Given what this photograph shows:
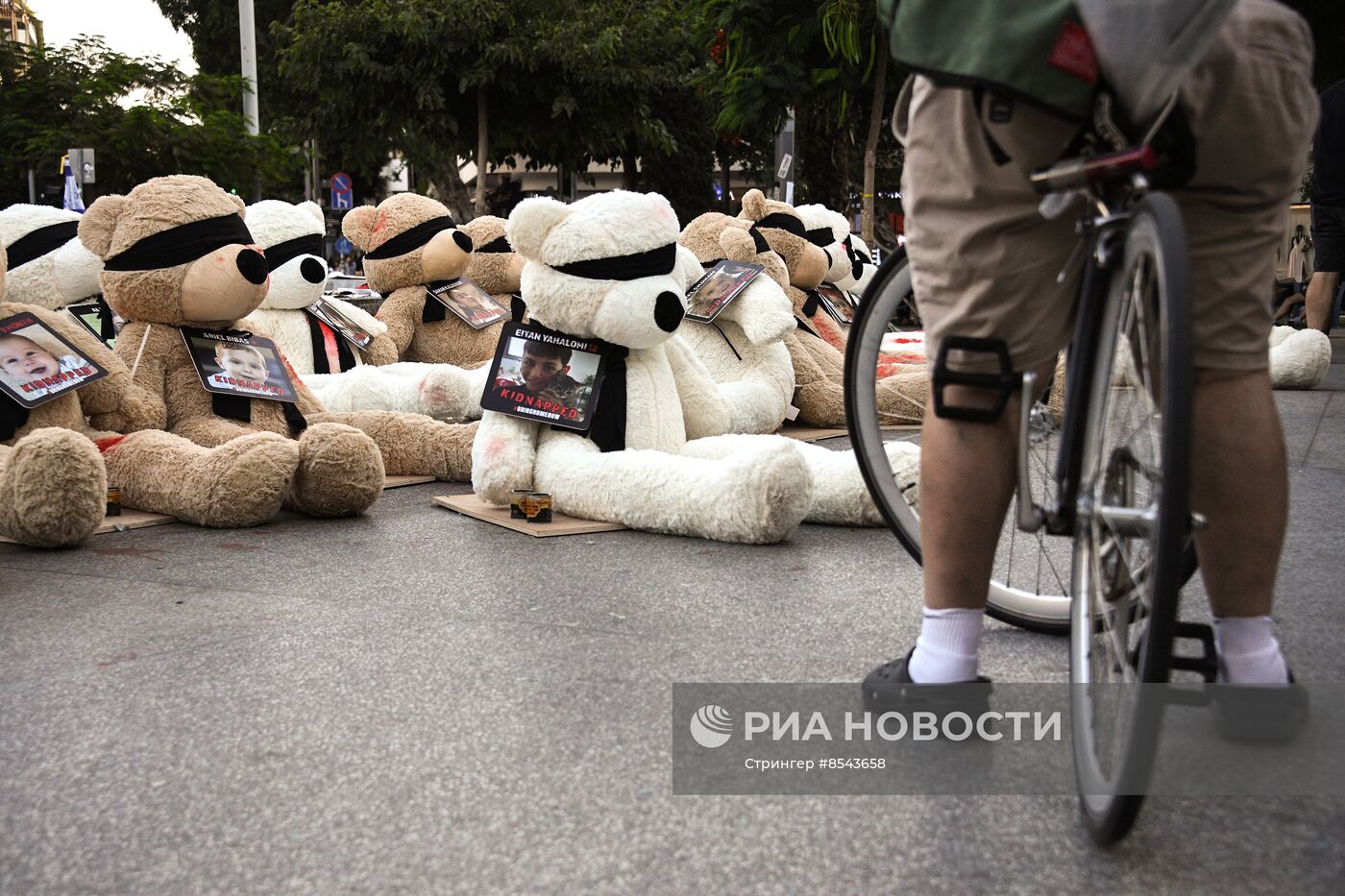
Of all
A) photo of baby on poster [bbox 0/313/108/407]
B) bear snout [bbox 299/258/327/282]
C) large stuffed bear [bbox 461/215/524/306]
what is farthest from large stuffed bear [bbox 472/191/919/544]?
large stuffed bear [bbox 461/215/524/306]

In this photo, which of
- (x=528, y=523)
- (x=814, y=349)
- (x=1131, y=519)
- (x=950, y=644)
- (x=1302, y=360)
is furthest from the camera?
(x=1302, y=360)

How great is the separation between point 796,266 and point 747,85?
2.35 meters

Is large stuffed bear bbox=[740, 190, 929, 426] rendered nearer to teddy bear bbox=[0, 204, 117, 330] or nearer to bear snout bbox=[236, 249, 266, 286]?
bear snout bbox=[236, 249, 266, 286]

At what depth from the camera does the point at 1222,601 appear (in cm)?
187

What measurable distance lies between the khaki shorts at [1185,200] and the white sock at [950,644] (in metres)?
0.39

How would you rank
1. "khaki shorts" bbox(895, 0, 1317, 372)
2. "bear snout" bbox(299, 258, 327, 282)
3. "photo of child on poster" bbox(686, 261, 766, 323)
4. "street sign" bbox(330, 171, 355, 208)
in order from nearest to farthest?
"khaki shorts" bbox(895, 0, 1317, 372) < "photo of child on poster" bbox(686, 261, 766, 323) < "bear snout" bbox(299, 258, 327, 282) < "street sign" bbox(330, 171, 355, 208)

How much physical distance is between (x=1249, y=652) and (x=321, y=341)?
5001 mm

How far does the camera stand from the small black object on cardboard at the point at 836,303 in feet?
22.3

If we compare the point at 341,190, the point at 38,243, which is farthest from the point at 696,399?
the point at 341,190

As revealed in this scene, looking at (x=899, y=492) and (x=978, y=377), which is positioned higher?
(x=978, y=377)

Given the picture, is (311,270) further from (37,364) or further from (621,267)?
(621,267)

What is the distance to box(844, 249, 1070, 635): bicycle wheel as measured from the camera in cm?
254

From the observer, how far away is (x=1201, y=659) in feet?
6.28

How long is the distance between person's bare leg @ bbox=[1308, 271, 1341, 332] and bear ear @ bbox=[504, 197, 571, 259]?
4657mm
